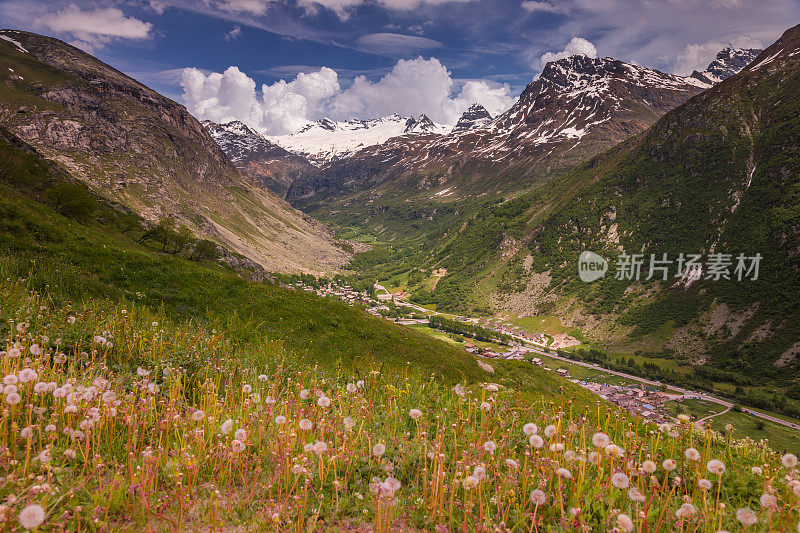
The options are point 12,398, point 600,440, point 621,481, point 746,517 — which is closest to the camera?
point 746,517

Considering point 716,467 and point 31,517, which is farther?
point 716,467

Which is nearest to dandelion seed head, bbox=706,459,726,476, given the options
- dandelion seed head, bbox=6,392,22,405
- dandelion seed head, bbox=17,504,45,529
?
dandelion seed head, bbox=17,504,45,529

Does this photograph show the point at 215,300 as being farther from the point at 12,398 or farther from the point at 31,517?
the point at 31,517

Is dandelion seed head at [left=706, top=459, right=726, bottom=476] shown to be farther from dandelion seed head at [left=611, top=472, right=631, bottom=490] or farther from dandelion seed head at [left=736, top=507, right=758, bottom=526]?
dandelion seed head at [left=611, top=472, right=631, bottom=490]

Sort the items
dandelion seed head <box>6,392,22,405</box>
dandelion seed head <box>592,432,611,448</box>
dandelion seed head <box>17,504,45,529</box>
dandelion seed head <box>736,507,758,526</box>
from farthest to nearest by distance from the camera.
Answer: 1. dandelion seed head <box>592,432,611,448</box>
2. dandelion seed head <box>6,392,22,405</box>
3. dandelion seed head <box>736,507,758,526</box>
4. dandelion seed head <box>17,504,45,529</box>

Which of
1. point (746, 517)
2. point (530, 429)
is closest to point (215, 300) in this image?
point (530, 429)

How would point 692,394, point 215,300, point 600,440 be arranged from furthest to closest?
A: 1. point 692,394
2. point 215,300
3. point 600,440

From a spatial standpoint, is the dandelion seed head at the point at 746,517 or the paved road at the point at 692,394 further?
the paved road at the point at 692,394

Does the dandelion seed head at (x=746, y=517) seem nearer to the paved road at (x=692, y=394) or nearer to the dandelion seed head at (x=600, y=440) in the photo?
the dandelion seed head at (x=600, y=440)

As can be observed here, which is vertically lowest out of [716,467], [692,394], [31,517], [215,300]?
[692,394]

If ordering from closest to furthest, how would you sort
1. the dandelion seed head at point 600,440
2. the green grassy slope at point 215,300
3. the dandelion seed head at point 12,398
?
1. the dandelion seed head at point 12,398
2. the dandelion seed head at point 600,440
3. the green grassy slope at point 215,300

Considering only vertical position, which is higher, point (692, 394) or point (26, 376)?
point (26, 376)

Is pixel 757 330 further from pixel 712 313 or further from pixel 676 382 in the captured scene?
pixel 676 382

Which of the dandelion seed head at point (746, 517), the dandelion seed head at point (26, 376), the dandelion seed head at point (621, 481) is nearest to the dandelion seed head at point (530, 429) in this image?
the dandelion seed head at point (621, 481)
